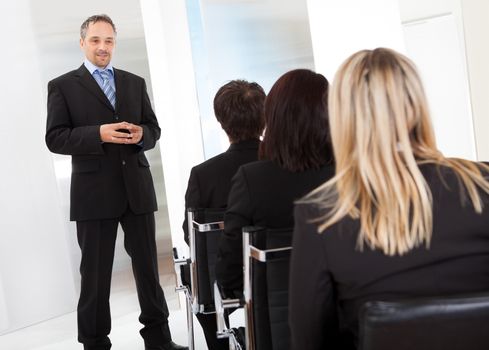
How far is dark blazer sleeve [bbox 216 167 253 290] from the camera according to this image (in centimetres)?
228

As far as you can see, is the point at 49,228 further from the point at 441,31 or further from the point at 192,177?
the point at 441,31

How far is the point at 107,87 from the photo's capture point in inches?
164

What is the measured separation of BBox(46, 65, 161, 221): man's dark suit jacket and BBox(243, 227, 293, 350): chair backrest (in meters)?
1.95

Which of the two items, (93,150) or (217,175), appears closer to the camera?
(217,175)

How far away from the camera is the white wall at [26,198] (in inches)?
198

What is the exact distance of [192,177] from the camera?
3127 mm

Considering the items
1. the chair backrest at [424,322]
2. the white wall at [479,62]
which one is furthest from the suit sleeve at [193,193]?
the white wall at [479,62]

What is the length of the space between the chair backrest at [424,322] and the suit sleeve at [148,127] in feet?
9.46

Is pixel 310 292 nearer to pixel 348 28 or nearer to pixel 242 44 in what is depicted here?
pixel 348 28

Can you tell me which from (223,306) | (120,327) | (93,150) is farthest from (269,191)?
(120,327)

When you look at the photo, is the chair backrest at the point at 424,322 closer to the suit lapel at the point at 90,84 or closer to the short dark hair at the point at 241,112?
the short dark hair at the point at 241,112

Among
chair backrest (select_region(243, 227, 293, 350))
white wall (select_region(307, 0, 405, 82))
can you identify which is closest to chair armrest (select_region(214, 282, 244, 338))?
chair backrest (select_region(243, 227, 293, 350))

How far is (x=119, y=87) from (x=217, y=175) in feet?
4.47

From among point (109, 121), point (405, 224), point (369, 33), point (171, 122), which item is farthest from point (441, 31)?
point (405, 224)
